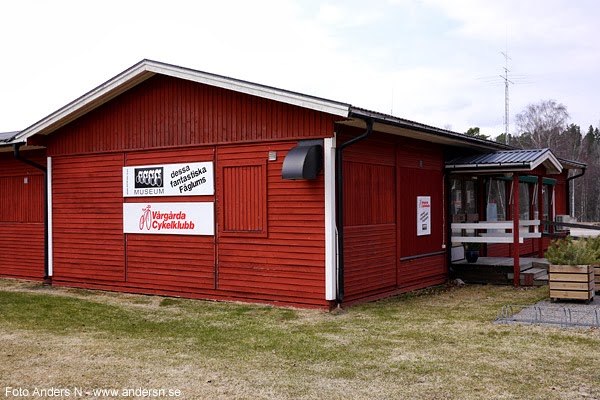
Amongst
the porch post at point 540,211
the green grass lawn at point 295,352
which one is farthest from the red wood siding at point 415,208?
the porch post at point 540,211

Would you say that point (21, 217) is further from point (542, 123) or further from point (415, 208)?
point (542, 123)

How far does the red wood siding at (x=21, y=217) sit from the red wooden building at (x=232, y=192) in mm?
40

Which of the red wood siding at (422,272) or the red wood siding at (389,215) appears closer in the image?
the red wood siding at (389,215)

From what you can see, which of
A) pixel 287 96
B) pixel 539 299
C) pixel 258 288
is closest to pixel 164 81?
pixel 287 96

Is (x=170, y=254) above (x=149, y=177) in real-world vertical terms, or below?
below

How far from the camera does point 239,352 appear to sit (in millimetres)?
7789

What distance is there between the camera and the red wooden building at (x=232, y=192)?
35.2 feet

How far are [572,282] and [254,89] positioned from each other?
5.85 meters

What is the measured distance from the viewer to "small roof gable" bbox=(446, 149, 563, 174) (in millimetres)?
13047

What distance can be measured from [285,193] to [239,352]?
3715mm

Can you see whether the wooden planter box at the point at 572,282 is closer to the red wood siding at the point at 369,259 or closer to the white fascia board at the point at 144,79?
the red wood siding at the point at 369,259

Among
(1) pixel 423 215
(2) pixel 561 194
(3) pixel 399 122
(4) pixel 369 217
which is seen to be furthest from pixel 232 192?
(2) pixel 561 194

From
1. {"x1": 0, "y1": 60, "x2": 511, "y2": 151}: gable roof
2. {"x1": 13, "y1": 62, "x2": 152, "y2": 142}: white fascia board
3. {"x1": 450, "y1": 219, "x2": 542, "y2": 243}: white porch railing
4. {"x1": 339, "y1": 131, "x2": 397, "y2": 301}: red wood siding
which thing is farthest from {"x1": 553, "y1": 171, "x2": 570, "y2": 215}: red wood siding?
{"x1": 13, "y1": 62, "x2": 152, "y2": 142}: white fascia board

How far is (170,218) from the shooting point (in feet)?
40.5
